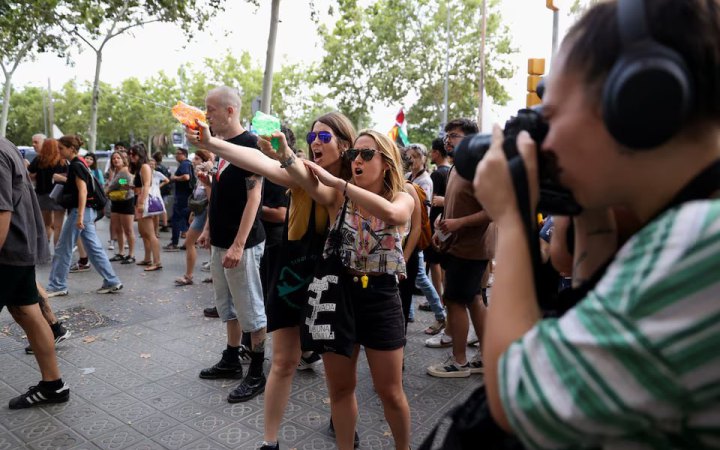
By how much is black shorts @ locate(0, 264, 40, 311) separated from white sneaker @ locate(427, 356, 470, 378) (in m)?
3.18

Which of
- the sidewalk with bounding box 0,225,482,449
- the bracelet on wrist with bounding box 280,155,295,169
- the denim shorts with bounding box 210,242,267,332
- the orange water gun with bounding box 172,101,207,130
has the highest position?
the orange water gun with bounding box 172,101,207,130

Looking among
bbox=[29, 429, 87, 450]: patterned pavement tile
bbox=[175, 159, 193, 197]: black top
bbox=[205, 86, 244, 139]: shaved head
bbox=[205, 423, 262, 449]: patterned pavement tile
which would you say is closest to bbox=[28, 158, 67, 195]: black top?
bbox=[175, 159, 193, 197]: black top

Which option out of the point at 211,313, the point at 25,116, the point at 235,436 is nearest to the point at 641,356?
the point at 235,436

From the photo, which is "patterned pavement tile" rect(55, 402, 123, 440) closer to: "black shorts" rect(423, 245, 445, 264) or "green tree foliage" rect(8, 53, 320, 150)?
"black shorts" rect(423, 245, 445, 264)

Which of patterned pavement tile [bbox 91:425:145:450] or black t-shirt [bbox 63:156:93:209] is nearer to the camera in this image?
patterned pavement tile [bbox 91:425:145:450]

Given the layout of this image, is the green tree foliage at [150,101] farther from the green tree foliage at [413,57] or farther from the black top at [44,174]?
the black top at [44,174]

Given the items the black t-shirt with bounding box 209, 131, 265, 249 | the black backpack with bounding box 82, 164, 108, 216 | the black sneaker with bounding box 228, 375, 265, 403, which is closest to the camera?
the black sneaker with bounding box 228, 375, 265, 403

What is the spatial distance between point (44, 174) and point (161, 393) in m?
5.93

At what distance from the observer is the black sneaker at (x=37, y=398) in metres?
3.56

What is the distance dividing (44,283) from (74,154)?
6.65ft

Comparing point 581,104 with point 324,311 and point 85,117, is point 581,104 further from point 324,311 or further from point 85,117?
point 85,117

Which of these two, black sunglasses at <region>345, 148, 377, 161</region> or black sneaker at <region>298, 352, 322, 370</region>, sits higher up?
black sunglasses at <region>345, 148, 377, 161</region>

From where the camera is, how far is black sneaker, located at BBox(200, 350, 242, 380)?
4160 millimetres

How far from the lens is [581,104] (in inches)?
32.6
